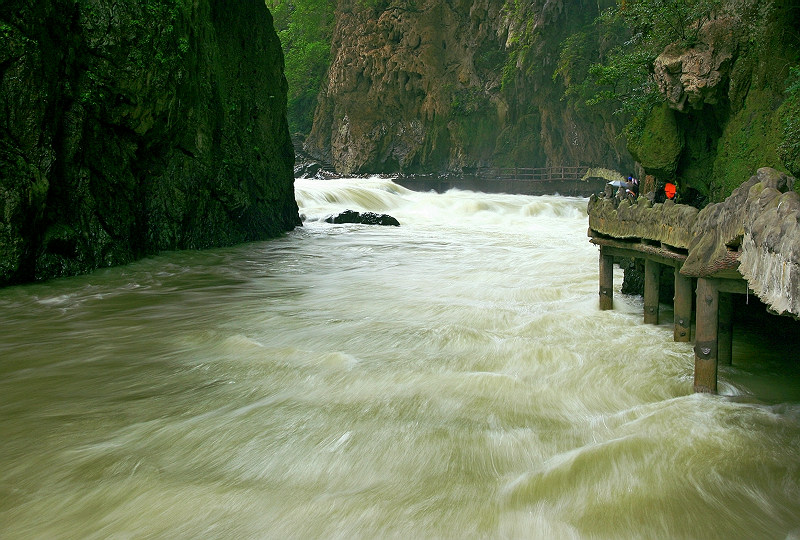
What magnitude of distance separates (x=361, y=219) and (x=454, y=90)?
71.5ft

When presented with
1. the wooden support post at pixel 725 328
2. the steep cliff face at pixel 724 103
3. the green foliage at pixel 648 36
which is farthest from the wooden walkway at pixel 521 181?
the wooden support post at pixel 725 328

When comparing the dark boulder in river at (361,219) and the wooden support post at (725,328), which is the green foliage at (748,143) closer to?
the wooden support post at (725,328)

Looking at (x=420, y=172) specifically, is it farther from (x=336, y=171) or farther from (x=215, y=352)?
(x=215, y=352)

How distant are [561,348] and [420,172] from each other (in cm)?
3968

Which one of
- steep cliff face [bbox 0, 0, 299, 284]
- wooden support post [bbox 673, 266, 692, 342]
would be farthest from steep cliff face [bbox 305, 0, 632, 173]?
wooden support post [bbox 673, 266, 692, 342]

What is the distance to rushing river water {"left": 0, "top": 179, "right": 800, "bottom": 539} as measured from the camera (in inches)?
134

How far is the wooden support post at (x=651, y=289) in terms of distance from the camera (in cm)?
736

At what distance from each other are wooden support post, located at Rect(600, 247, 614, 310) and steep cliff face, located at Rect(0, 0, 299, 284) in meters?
8.57

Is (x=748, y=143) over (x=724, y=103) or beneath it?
beneath

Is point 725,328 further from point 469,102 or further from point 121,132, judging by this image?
point 469,102

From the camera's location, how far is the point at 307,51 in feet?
170

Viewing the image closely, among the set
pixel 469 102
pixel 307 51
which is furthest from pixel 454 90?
pixel 307 51

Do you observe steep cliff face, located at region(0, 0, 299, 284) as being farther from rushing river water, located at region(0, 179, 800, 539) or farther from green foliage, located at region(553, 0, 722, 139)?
green foliage, located at region(553, 0, 722, 139)

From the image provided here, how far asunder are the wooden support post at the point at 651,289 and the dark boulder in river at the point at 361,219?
16.8 m
